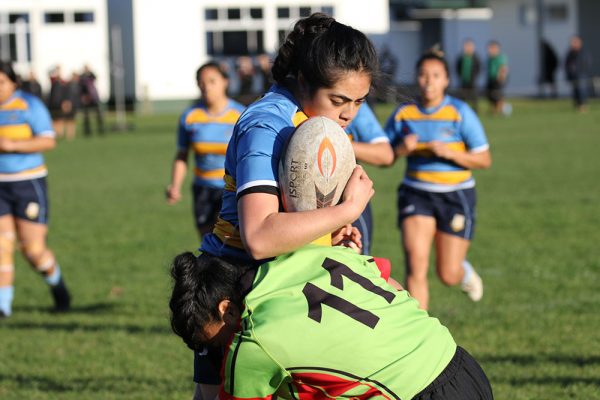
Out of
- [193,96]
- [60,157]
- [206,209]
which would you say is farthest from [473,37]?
[206,209]

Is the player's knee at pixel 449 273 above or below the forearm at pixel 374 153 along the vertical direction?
below

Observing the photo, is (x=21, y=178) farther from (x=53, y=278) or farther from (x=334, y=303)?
(x=334, y=303)

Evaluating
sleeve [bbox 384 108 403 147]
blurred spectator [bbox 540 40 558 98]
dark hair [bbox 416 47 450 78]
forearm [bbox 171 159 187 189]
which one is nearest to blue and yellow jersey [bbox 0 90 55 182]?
forearm [bbox 171 159 187 189]

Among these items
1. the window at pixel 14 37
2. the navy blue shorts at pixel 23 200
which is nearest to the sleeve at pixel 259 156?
the navy blue shorts at pixel 23 200

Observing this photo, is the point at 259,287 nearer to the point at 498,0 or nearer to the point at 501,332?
the point at 501,332

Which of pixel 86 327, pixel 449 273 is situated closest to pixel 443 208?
pixel 449 273

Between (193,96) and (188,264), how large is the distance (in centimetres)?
3880

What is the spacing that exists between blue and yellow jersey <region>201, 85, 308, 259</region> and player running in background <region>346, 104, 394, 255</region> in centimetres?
227

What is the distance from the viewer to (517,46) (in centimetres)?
4312

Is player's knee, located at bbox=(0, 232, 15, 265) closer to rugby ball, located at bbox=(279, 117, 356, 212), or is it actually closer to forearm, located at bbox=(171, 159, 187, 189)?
forearm, located at bbox=(171, 159, 187, 189)

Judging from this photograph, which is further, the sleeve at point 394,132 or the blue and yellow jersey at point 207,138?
the blue and yellow jersey at point 207,138

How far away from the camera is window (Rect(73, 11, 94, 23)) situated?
4059 centimetres

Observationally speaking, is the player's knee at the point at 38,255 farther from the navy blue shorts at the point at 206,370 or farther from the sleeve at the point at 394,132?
the navy blue shorts at the point at 206,370

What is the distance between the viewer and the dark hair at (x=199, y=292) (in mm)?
3037
